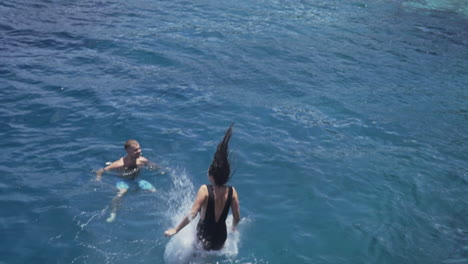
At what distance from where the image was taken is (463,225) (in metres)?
7.54

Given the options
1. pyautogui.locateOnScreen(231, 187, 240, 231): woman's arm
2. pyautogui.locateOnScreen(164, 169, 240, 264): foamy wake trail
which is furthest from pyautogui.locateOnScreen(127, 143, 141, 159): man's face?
pyautogui.locateOnScreen(231, 187, 240, 231): woman's arm

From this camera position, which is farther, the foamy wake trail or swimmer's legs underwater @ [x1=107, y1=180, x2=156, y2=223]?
swimmer's legs underwater @ [x1=107, y1=180, x2=156, y2=223]

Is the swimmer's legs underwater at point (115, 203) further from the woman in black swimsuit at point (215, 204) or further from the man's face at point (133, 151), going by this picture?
the woman in black swimsuit at point (215, 204)

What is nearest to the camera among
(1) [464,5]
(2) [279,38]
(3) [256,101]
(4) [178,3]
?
(3) [256,101]

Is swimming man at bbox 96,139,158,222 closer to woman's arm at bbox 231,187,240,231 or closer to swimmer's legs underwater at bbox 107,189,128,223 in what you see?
swimmer's legs underwater at bbox 107,189,128,223

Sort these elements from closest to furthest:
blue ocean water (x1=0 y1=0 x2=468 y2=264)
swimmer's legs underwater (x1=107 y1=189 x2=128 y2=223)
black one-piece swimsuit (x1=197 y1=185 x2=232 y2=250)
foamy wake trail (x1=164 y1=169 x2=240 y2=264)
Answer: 1. black one-piece swimsuit (x1=197 y1=185 x2=232 y2=250)
2. foamy wake trail (x1=164 y1=169 x2=240 y2=264)
3. blue ocean water (x1=0 y1=0 x2=468 y2=264)
4. swimmer's legs underwater (x1=107 y1=189 x2=128 y2=223)

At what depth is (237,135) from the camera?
32.9 feet

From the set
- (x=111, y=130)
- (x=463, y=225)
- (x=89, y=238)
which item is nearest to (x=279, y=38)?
(x=111, y=130)

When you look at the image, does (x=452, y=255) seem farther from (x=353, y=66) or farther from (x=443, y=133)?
(x=353, y=66)

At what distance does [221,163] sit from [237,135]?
457cm

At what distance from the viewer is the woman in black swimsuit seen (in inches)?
216

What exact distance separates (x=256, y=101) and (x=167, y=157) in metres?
3.62

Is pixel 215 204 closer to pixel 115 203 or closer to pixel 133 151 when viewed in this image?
pixel 115 203

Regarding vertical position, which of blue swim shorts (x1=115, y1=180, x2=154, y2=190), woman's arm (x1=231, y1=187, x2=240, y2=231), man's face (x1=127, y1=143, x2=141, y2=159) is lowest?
blue swim shorts (x1=115, y1=180, x2=154, y2=190)
